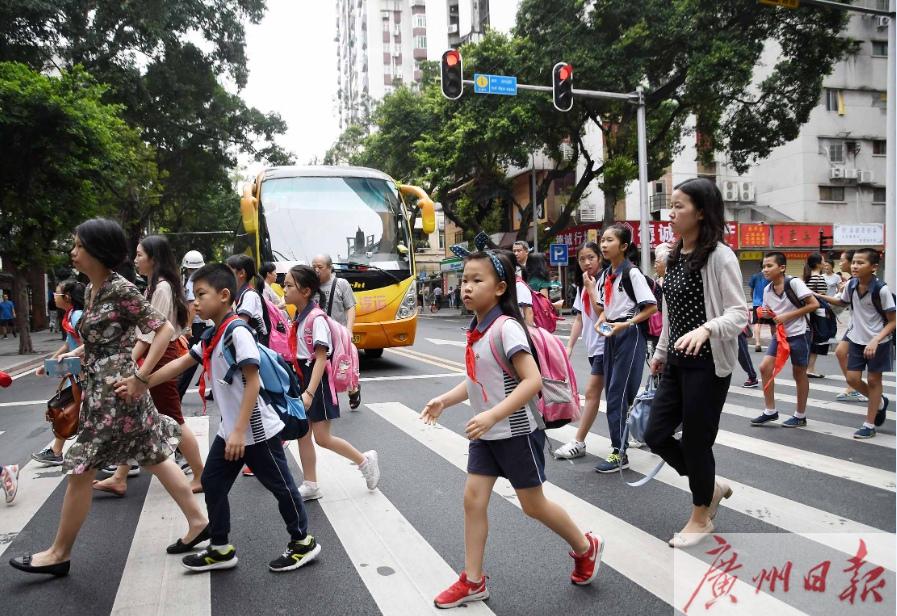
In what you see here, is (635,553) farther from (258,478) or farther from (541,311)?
(541,311)

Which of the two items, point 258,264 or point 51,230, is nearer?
point 258,264

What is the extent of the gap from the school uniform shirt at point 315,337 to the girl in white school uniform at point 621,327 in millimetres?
1928

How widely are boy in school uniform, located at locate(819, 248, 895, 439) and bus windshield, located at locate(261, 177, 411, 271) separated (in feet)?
22.8

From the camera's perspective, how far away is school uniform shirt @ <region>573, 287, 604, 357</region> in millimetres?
5379

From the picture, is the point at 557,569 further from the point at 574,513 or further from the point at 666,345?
the point at 666,345

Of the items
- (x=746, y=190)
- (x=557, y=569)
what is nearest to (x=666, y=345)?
(x=557, y=569)

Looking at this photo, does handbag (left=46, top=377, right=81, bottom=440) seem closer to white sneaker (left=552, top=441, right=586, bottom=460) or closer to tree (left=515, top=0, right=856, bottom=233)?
white sneaker (left=552, top=441, right=586, bottom=460)

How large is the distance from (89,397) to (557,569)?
2.39m

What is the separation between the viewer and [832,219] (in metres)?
32.7

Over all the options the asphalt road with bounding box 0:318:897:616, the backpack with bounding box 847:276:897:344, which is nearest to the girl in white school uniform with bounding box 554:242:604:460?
the asphalt road with bounding box 0:318:897:616

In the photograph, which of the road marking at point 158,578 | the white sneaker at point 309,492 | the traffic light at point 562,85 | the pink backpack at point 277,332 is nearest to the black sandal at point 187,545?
the road marking at point 158,578

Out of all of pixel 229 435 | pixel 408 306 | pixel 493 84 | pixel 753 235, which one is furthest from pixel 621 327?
pixel 753 235

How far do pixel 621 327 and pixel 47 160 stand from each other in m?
14.9

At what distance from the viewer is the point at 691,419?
3.53 meters
